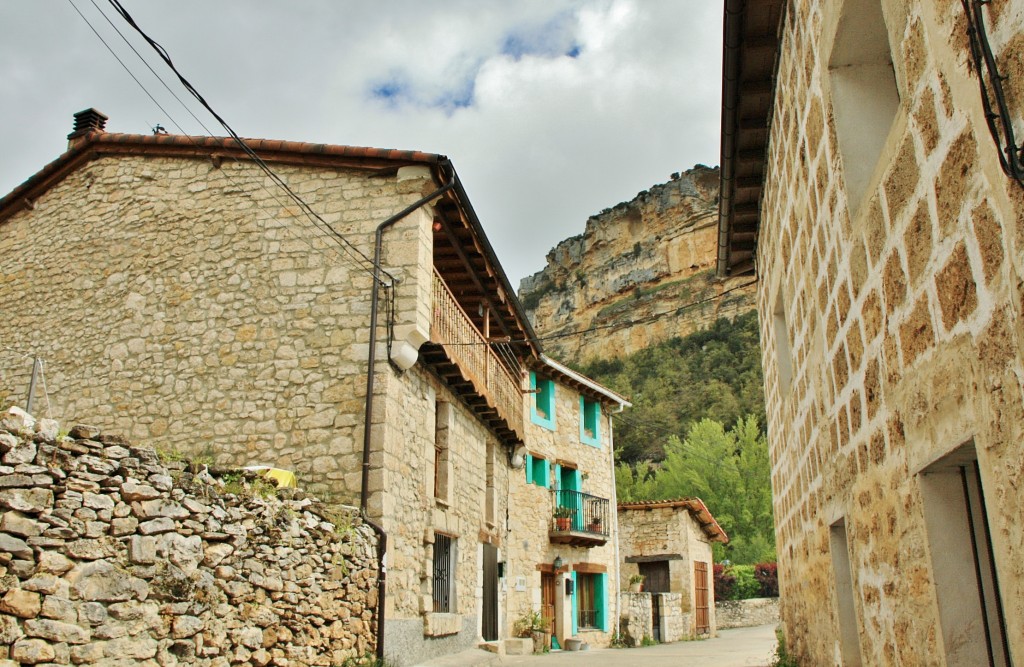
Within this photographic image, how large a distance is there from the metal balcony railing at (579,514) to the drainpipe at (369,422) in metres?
9.04

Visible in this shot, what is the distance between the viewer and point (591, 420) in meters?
20.2

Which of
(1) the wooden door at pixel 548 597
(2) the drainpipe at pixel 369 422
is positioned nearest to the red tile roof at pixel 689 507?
(1) the wooden door at pixel 548 597

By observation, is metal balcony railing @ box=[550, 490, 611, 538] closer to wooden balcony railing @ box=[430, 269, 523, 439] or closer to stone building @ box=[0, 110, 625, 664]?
wooden balcony railing @ box=[430, 269, 523, 439]

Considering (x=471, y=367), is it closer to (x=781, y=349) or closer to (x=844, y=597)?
(x=781, y=349)

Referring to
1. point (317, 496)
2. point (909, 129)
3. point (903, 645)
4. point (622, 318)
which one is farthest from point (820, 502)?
point (622, 318)

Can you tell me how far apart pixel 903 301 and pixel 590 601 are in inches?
677

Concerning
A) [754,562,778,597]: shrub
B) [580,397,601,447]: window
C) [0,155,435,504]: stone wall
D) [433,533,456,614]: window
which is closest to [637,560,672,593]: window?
[580,397,601,447]: window

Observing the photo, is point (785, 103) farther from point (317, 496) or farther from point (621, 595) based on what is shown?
point (621, 595)

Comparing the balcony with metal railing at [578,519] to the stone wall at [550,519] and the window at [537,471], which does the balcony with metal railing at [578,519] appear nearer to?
the stone wall at [550,519]

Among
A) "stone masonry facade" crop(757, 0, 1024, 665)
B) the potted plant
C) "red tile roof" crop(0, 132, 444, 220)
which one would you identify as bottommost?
the potted plant

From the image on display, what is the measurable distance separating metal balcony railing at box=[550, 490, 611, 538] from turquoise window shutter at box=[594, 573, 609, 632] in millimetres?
1177

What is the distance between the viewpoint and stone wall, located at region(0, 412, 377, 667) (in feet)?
16.9

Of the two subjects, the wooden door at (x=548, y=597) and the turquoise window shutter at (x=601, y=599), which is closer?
the wooden door at (x=548, y=597)

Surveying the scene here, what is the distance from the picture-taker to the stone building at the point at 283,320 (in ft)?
31.5
